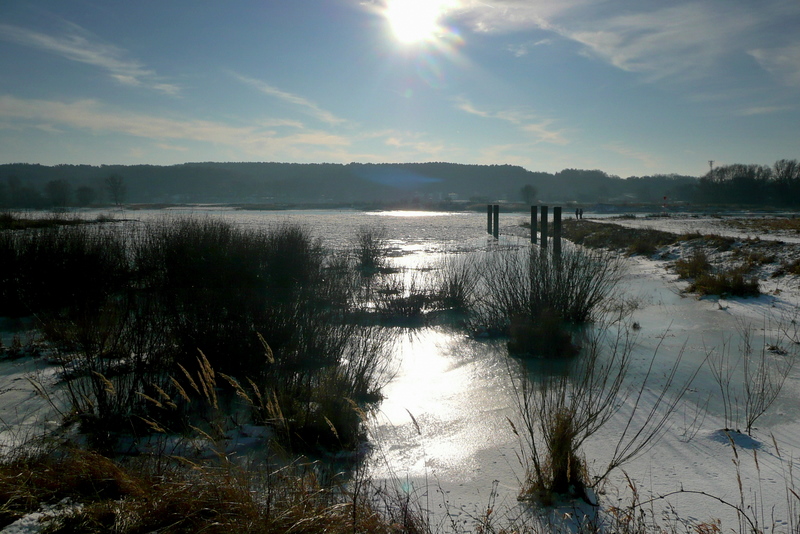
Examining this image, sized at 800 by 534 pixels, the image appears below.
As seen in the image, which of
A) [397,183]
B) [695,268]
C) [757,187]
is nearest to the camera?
[695,268]

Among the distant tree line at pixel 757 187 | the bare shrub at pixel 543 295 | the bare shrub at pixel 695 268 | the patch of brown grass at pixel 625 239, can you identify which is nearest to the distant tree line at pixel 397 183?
the distant tree line at pixel 757 187

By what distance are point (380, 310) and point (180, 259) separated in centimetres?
365

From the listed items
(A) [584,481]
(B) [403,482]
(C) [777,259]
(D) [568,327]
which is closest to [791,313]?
(D) [568,327]

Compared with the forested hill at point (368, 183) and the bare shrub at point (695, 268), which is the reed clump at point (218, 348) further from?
the forested hill at point (368, 183)

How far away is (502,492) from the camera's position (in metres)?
3.77

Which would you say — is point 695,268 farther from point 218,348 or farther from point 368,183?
point 368,183

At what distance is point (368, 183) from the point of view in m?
122

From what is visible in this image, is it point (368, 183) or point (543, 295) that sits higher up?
point (368, 183)

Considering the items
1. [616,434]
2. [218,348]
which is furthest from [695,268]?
[218,348]

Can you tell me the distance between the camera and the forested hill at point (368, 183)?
99.6 m

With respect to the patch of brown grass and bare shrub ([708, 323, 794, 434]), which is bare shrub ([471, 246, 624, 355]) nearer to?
bare shrub ([708, 323, 794, 434])

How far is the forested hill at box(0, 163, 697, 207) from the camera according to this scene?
99625mm

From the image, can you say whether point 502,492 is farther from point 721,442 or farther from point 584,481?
point 721,442

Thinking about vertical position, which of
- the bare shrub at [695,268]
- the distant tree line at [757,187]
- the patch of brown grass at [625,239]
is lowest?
the bare shrub at [695,268]
